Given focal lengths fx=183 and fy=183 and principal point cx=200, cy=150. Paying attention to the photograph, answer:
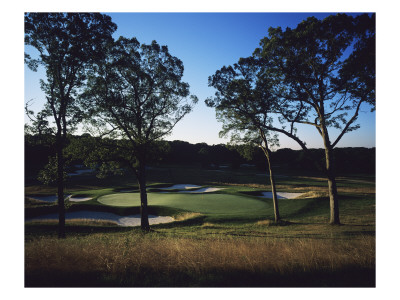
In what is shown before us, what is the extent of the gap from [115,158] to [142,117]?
324cm

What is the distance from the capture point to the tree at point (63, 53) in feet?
29.9

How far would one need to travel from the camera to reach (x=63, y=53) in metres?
9.70

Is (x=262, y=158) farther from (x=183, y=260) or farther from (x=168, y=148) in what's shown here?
(x=183, y=260)

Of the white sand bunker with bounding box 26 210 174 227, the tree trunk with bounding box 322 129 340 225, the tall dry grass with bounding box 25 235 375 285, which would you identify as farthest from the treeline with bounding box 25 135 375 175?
the tall dry grass with bounding box 25 235 375 285

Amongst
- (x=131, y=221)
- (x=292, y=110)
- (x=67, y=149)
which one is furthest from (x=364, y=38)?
(x=131, y=221)

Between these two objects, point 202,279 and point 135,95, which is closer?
point 202,279

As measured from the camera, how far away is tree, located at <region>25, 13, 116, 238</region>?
9.12m

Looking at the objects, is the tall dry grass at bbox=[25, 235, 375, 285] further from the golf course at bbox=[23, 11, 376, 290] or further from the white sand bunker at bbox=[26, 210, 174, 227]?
the white sand bunker at bbox=[26, 210, 174, 227]

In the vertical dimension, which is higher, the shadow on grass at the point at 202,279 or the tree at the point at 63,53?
the tree at the point at 63,53

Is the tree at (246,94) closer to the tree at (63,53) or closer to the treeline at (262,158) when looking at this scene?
the tree at (63,53)

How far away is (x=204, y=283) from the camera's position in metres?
3.98

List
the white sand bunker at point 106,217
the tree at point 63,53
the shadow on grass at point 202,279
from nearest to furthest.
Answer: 1. the shadow on grass at point 202,279
2. the tree at point 63,53
3. the white sand bunker at point 106,217

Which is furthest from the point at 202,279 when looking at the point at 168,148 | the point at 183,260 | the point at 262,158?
the point at 262,158

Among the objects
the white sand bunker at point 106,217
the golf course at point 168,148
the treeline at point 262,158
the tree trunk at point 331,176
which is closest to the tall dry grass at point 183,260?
the golf course at point 168,148
